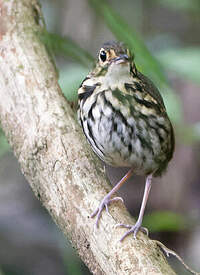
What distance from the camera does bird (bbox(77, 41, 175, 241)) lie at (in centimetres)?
352

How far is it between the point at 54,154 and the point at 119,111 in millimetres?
482

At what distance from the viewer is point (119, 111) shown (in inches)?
139

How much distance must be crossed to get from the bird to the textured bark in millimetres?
131

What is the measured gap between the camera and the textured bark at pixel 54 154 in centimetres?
288

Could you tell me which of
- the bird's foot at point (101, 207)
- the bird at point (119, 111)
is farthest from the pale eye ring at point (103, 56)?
the bird's foot at point (101, 207)

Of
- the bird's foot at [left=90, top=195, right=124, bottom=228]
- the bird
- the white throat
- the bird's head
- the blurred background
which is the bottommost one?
the blurred background

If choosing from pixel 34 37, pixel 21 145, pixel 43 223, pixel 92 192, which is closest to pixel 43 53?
pixel 34 37

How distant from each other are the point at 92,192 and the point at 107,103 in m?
0.61

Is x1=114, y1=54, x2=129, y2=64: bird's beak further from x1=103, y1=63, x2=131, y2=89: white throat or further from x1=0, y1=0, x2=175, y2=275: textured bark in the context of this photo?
x1=0, y1=0, x2=175, y2=275: textured bark

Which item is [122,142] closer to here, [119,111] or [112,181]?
[119,111]

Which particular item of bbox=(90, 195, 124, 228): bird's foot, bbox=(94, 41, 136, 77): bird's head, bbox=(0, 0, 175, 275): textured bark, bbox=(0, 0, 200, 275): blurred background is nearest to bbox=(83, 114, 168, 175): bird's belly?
bbox=(0, 0, 175, 275): textured bark

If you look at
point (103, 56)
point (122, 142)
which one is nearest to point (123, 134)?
point (122, 142)

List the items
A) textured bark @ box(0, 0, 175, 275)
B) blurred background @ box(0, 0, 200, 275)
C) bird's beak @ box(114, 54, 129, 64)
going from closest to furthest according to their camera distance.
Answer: textured bark @ box(0, 0, 175, 275), bird's beak @ box(114, 54, 129, 64), blurred background @ box(0, 0, 200, 275)

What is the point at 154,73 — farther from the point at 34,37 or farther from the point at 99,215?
the point at 99,215
